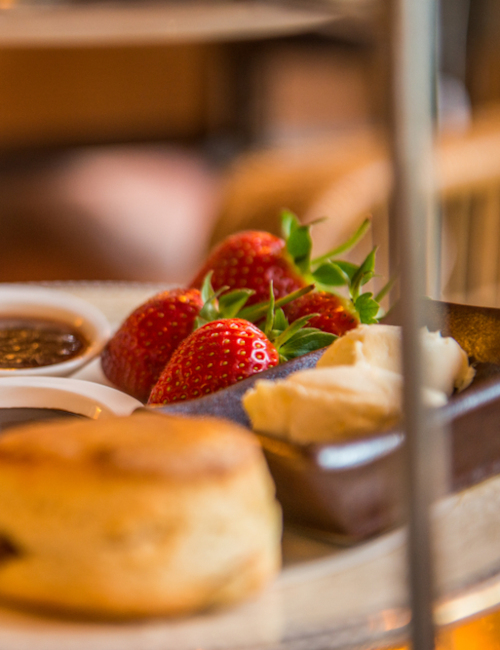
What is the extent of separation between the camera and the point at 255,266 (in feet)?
2.27

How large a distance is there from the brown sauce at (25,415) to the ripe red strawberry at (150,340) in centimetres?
9

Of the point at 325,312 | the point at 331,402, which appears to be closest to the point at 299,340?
the point at 325,312

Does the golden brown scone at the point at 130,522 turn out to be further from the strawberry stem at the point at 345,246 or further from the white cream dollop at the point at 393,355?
the strawberry stem at the point at 345,246

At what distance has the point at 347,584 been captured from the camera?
0.37m

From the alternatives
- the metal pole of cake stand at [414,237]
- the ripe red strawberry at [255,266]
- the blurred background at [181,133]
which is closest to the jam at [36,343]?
the ripe red strawberry at [255,266]

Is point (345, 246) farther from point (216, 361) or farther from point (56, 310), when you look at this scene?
point (56, 310)

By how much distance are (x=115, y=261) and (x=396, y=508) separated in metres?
2.05

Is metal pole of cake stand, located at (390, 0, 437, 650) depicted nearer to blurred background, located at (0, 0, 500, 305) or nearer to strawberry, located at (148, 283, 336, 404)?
strawberry, located at (148, 283, 336, 404)

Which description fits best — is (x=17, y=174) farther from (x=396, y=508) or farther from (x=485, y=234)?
(x=396, y=508)

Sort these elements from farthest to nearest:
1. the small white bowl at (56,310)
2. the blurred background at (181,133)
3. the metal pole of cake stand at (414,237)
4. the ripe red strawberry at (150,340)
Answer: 1. the blurred background at (181,133)
2. the small white bowl at (56,310)
3. the ripe red strawberry at (150,340)
4. the metal pole of cake stand at (414,237)

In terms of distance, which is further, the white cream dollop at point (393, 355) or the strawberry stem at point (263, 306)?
the strawberry stem at point (263, 306)

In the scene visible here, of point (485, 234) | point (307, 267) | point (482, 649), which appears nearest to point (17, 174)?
point (485, 234)

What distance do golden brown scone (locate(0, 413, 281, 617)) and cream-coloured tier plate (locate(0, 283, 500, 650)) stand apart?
0.01 metres

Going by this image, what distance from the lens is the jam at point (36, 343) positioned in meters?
0.69
